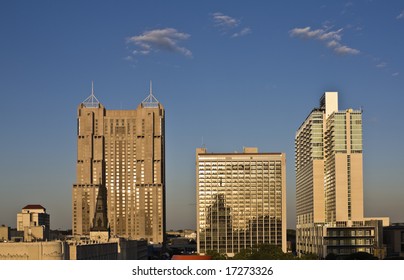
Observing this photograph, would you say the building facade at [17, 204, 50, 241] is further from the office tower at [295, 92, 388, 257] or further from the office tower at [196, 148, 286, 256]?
the office tower at [295, 92, 388, 257]

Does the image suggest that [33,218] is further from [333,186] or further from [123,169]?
[333,186]

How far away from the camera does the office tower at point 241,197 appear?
90.6m

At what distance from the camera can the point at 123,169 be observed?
271 feet

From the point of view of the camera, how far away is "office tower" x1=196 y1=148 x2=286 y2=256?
90562 mm

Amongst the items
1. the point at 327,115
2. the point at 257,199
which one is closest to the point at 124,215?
the point at 257,199

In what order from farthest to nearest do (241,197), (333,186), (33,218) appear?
1. (241,197)
2. (33,218)
3. (333,186)

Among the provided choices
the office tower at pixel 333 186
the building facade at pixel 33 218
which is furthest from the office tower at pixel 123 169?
the office tower at pixel 333 186

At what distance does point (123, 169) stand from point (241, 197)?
21.8 metres

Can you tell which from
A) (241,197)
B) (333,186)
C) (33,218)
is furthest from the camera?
(241,197)

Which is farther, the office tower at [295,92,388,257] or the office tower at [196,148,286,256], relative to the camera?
the office tower at [196,148,286,256]

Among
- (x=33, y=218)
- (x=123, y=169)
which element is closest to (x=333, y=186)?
(x=123, y=169)

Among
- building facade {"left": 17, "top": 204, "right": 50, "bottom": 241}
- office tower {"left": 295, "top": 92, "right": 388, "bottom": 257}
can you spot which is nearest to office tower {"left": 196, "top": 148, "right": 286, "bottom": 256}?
office tower {"left": 295, "top": 92, "right": 388, "bottom": 257}

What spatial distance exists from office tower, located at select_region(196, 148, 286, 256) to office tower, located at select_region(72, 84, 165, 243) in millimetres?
9314
